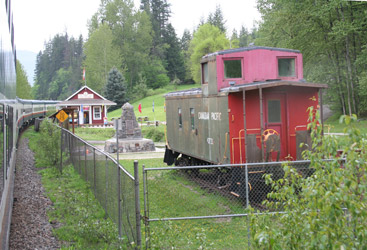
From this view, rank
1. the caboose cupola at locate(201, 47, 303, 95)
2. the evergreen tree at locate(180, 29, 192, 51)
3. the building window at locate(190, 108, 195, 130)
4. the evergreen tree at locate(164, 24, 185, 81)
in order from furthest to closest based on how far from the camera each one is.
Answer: the evergreen tree at locate(180, 29, 192, 51) < the evergreen tree at locate(164, 24, 185, 81) < the building window at locate(190, 108, 195, 130) < the caboose cupola at locate(201, 47, 303, 95)

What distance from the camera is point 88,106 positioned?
5594 cm

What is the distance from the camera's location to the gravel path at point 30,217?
27.6ft

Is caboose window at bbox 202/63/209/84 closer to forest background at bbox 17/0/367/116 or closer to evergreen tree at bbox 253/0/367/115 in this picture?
forest background at bbox 17/0/367/116

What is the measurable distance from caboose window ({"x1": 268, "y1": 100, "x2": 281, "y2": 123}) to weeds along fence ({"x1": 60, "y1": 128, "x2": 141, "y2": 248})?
15.7ft

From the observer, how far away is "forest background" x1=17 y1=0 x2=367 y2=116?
36.0m

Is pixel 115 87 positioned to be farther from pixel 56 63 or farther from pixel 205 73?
pixel 56 63

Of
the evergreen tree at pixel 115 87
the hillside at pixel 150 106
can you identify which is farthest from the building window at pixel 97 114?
the evergreen tree at pixel 115 87

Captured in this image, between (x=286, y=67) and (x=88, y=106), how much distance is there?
4460 cm

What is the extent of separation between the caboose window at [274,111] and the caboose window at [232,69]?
1.49 metres

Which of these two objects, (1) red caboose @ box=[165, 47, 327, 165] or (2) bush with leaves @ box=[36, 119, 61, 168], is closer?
(1) red caboose @ box=[165, 47, 327, 165]

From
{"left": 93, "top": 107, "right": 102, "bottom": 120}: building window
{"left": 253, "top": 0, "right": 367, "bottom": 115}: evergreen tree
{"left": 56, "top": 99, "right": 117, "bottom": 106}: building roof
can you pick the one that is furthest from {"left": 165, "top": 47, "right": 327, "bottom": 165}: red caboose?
{"left": 93, "top": 107, "right": 102, "bottom": 120}: building window

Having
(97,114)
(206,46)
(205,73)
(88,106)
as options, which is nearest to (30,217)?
(205,73)

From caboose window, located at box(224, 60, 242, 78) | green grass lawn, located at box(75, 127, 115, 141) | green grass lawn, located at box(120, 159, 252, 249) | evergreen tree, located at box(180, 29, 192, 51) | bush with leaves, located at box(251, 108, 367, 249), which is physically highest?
evergreen tree, located at box(180, 29, 192, 51)

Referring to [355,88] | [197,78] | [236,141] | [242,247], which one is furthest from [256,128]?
[197,78]
